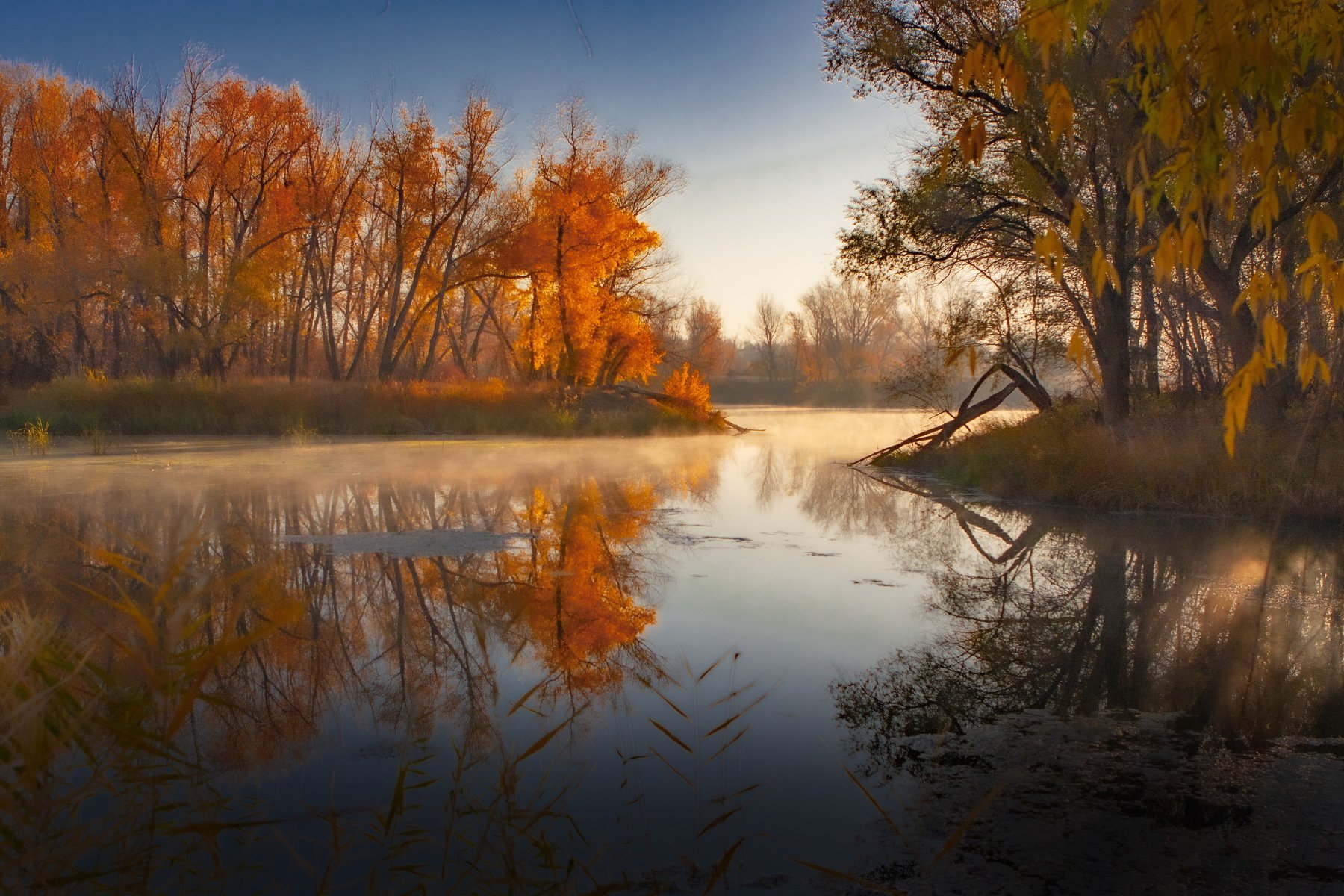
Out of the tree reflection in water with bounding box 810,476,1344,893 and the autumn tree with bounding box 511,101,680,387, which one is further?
the autumn tree with bounding box 511,101,680,387

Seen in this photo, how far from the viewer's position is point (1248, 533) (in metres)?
9.37

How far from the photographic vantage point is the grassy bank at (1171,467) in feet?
32.7

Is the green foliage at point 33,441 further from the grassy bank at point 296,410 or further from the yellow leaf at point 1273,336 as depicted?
the yellow leaf at point 1273,336

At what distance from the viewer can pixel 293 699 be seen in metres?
4.12

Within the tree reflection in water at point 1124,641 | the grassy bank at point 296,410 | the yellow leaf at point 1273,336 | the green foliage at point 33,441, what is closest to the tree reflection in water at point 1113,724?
the tree reflection in water at point 1124,641

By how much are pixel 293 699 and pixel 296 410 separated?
22.2 m

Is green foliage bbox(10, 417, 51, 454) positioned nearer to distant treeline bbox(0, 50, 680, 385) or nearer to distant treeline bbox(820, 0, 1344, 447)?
distant treeline bbox(0, 50, 680, 385)

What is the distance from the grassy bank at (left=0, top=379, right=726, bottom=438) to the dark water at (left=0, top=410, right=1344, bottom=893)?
16540 millimetres

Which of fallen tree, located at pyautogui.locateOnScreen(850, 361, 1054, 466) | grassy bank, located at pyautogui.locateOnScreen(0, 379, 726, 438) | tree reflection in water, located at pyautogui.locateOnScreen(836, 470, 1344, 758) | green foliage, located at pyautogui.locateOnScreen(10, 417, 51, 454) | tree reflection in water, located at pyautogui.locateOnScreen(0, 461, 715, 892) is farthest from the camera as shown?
grassy bank, located at pyautogui.locateOnScreen(0, 379, 726, 438)

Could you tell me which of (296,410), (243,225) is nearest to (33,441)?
(296,410)

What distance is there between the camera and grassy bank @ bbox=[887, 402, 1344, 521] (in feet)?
32.7

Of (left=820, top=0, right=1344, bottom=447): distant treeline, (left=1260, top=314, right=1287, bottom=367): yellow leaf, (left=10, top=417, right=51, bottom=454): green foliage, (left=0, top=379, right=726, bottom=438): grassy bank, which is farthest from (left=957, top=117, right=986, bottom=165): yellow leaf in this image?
(left=0, top=379, right=726, bottom=438): grassy bank

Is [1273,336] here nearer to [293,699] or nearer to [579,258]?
[293,699]

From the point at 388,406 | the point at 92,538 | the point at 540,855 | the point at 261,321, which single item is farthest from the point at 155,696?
the point at 261,321
